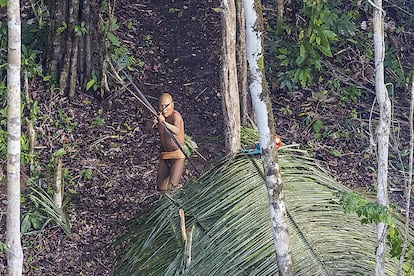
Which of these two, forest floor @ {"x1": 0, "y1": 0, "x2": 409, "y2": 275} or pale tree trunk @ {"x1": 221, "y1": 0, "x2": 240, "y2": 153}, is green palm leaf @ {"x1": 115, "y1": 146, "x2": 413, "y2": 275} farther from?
forest floor @ {"x1": 0, "y1": 0, "x2": 409, "y2": 275}

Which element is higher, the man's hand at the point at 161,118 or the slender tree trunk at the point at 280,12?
the slender tree trunk at the point at 280,12

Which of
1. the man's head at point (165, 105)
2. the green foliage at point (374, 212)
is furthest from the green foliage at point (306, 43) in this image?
the green foliage at point (374, 212)

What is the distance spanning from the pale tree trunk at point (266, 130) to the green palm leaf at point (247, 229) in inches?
10.9

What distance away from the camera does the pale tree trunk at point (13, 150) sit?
4.57 metres

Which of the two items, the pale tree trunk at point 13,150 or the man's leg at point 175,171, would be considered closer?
the pale tree trunk at point 13,150

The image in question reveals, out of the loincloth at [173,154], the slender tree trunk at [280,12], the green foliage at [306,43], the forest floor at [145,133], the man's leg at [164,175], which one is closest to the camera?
the loincloth at [173,154]

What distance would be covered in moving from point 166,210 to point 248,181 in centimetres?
71

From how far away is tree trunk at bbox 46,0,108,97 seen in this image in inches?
305

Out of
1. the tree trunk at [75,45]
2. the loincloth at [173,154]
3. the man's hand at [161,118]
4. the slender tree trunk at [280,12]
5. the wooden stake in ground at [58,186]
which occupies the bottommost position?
the wooden stake in ground at [58,186]

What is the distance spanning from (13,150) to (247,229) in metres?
1.61

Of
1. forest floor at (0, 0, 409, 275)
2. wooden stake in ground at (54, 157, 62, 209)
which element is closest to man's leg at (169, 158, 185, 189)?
forest floor at (0, 0, 409, 275)

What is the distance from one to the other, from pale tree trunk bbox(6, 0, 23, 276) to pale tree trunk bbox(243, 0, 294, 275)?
62.5 inches

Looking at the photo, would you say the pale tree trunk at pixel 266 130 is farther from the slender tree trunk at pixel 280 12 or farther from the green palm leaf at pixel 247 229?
the slender tree trunk at pixel 280 12

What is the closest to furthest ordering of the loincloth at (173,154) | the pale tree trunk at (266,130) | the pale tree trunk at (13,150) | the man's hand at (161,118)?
1. the pale tree trunk at (266,130)
2. the pale tree trunk at (13,150)
3. the man's hand at (161,118)
4. the loincloth at (173,154)
